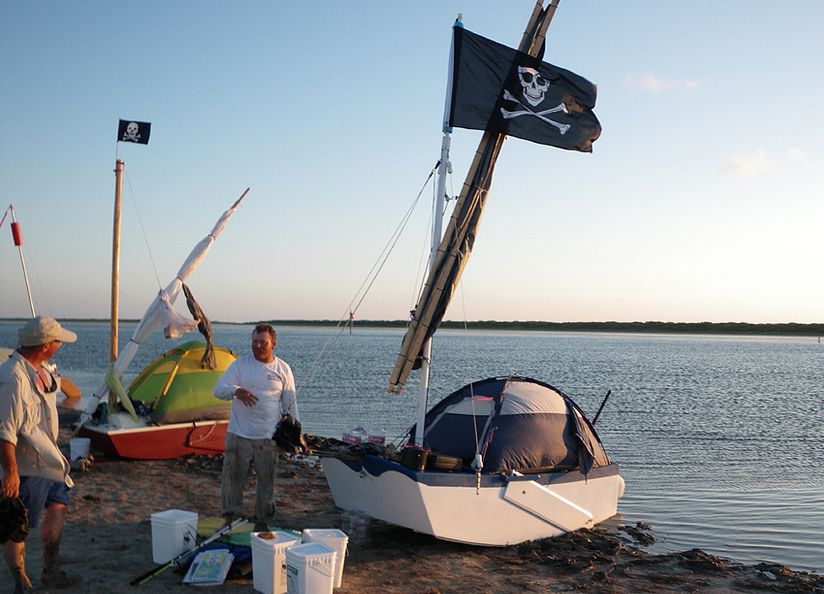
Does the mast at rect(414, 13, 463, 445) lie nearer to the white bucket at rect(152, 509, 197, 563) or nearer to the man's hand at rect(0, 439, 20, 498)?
the white bucket at rect(152, 509, 197, 563)

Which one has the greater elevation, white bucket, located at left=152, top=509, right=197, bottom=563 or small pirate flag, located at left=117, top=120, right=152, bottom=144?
small pirate flag, located at left=117, top=120, right=152, bottom=144

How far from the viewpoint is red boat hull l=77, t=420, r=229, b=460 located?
11461 millimetres

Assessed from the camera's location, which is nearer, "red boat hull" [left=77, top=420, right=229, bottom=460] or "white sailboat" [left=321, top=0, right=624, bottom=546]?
"white sailboat" [left=321, top=0, right=624, bottom=546]

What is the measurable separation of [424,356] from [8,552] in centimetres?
469

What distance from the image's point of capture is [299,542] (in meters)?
6.26

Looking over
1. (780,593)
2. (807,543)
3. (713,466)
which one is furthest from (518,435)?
(713,466)

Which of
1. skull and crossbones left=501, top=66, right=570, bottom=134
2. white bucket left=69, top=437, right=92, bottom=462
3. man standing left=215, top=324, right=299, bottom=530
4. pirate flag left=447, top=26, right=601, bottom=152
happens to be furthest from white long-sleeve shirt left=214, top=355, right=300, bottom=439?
white bucket left=69, top=437, right=92, bottom=462

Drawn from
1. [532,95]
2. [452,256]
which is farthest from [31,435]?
[532,95]

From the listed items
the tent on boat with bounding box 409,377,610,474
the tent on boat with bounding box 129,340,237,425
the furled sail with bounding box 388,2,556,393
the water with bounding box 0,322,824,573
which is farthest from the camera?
the tent on boat with bounding box 129,340,237,425

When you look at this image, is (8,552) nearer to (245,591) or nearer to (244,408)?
(245,591)

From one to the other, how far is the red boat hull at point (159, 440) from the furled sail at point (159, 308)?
61cm

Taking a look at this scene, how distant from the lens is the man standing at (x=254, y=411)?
7414 mm

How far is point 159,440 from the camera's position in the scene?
11.9m

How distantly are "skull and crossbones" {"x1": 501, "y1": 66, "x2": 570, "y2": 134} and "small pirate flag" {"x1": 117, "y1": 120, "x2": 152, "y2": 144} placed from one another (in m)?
6.78
